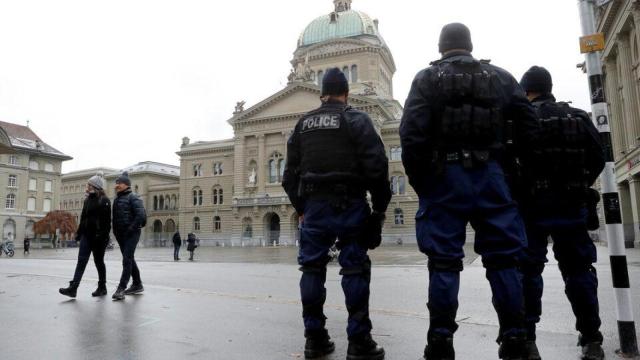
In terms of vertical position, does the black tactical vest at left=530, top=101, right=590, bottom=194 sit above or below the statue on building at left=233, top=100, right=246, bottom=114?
below

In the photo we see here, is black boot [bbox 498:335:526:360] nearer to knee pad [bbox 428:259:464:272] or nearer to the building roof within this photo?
knee pad [bbox 428:259:464:272]

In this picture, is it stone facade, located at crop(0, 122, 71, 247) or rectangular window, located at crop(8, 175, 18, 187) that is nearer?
stone facade, located at crop(0, 122, 71, 247)

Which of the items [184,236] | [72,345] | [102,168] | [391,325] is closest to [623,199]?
[391,325]

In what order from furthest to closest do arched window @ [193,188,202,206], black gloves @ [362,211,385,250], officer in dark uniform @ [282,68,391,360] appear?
arched window @ [193,188,202,206] < black gloves @ [362,211,385,250] < officer in dark uniform @ [282,68,391,360]

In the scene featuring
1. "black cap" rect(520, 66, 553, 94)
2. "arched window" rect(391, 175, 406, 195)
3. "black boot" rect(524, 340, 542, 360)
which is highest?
"arched window" rect(391, 175, 406, 195)

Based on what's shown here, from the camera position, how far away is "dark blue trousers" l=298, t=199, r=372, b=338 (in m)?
3.74

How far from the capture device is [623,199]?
27.0 m

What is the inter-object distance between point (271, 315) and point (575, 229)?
334 cm

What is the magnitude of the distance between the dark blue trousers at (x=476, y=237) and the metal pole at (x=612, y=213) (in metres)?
1.10

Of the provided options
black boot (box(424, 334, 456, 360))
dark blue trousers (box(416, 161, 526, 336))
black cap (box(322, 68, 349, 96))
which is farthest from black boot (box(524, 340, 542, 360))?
black cap (box(322, 68, 349, 96))

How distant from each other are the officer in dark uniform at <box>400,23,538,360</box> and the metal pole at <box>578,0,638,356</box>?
3.22 ft

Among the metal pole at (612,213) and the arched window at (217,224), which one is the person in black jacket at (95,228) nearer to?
the metal pole at (612,213)

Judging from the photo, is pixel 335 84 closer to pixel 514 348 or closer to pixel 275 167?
pixel 514 348

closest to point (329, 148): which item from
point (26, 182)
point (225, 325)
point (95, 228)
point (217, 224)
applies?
point (225, 325)
